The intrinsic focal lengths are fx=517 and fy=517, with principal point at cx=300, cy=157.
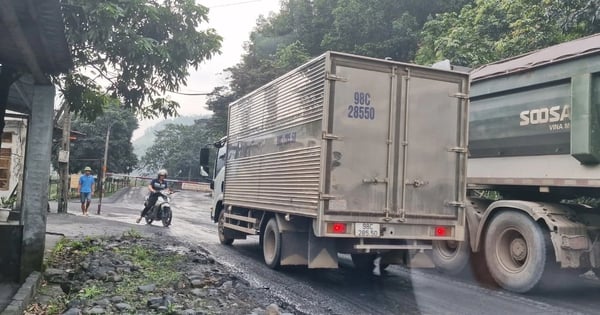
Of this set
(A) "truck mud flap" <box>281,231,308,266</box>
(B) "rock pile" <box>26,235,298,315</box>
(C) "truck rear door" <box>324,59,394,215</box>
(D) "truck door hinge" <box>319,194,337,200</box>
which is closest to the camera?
(B) "rock pile" <box>26,235,298,315</box>

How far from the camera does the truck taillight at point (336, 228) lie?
6.48 metres

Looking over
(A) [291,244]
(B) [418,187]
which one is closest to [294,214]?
(A) [291,244]

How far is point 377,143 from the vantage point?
22.2 feet

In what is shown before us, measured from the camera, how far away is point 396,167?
683cm

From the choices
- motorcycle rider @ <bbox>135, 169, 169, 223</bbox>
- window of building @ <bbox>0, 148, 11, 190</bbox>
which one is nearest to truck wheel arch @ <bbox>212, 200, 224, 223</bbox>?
motorcycle rider @ <bbox>135, 169, 169, 223</bbox>

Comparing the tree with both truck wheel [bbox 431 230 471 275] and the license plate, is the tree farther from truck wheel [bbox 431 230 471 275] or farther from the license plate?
the license plate

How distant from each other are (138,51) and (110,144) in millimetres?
39156

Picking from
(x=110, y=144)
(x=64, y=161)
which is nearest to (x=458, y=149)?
(x=64, y=161)

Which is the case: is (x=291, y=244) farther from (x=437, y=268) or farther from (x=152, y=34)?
(x=152, y=34)

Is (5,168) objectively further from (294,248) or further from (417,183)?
(417,183)

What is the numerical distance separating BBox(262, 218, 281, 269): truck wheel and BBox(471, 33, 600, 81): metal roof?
14.0ft

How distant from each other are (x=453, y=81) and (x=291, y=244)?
10.8 ft

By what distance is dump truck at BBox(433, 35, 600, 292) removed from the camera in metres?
6.68

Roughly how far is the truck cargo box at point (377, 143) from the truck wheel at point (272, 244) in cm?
59
